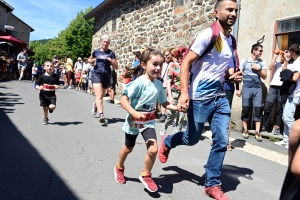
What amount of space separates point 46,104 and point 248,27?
5.10 meters

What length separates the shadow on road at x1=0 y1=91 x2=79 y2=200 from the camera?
3.15m

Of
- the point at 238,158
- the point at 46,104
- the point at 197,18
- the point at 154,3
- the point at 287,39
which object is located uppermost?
the point at 154,3

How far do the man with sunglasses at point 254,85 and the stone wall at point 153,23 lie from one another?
2.60m

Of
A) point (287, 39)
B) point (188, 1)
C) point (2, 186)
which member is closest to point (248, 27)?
point (287, 39)

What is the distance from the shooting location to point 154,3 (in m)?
12.6

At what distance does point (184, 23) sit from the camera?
10.5m

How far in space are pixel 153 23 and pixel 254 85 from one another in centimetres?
657

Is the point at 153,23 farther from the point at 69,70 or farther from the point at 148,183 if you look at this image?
the point at 148,183

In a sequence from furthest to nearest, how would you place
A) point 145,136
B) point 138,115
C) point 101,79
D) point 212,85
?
1. point 101,79
2. point 212,85
3. point 145,136
4. point 138,115

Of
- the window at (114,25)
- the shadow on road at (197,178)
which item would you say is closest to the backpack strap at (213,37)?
the shadow on road at (197,178)

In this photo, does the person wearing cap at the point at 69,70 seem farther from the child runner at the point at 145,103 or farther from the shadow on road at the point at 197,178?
→ the child runner at the point at 145,103

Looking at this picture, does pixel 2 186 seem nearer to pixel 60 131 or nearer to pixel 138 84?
pixel 138 84

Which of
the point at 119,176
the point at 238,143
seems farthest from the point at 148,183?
the point at 238,143

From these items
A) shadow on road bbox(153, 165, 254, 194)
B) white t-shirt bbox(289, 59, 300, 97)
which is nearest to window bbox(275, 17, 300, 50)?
white t-shirt bbox(289, 59, 300, 97)
